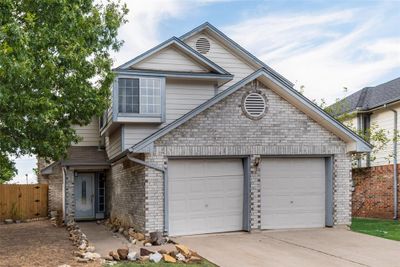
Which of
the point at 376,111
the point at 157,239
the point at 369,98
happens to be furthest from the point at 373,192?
the point at 157,239

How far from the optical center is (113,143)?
62.5 feet

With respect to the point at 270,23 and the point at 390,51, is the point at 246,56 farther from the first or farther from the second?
the point at 390,51

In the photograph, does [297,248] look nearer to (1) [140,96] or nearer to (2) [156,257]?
(2) [156,257]

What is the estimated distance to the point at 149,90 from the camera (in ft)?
54.2

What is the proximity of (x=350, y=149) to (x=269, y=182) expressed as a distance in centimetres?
292

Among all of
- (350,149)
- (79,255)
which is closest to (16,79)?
(79,255)

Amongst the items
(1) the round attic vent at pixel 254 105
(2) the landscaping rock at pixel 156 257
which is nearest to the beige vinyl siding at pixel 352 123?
(1) the round attic vent at pixel 254 105

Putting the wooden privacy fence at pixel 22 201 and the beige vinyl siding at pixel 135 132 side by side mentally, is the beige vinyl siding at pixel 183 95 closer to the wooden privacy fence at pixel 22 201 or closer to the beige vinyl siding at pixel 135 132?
the beige vinyl siding at pixel 135 132

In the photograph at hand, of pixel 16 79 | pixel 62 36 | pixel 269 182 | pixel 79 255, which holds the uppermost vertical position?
pixel 62 36

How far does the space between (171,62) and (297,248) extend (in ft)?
29.5

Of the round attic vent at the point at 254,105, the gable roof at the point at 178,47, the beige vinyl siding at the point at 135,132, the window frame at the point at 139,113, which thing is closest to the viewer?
the round attic vent at the point at 254,105

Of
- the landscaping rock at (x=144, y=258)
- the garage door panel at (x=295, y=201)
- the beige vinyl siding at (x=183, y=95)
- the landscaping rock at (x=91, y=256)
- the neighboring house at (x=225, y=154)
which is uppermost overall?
the beige vinyl siding at (x=183, y=95)

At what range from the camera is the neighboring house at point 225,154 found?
14102mm

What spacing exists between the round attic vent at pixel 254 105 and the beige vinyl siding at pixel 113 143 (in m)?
5.21
